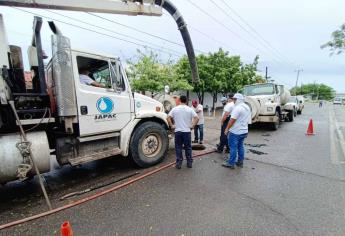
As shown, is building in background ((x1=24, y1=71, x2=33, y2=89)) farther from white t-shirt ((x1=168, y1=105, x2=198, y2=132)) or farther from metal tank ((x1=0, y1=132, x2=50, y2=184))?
white t-shirt ((x1=168, y1=105, x2=198, y2=132))

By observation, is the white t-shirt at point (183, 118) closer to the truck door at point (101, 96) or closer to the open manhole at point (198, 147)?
the truck door at point (101, 96)

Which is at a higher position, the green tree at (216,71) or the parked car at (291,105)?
the green tree at (216,71)

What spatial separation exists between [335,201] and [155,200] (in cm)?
298

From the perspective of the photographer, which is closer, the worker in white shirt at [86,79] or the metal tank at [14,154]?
the metal tank at [14,154]

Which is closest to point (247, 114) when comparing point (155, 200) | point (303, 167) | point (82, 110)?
point (303, 167)

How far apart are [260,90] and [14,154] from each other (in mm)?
10802

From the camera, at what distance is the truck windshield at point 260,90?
36.9 feet

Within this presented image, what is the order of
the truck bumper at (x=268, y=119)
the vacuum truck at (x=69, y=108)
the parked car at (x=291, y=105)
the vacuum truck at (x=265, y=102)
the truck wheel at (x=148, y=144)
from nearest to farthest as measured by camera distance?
1. the vacuum truck at (x=69, y=108)
2. the truck wheel at (x=148, y=144)
3. the vacuum truck at (x=265, y=102)
4. the truck bumper at (x=268, y=119)
5. the parked car at (x=291, y=105)

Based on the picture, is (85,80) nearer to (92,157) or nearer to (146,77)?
(92,157)

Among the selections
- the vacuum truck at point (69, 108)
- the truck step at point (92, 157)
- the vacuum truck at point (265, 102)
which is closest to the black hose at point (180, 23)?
the vacuum truck at point (69, 108)

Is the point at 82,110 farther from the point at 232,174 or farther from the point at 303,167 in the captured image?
the point at 303,167

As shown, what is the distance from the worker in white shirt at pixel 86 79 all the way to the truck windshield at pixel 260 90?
903 centimetres

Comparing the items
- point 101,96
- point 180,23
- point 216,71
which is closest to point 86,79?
point 101,96

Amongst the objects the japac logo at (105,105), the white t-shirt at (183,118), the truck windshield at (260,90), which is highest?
the truck windshield at (260,90)
